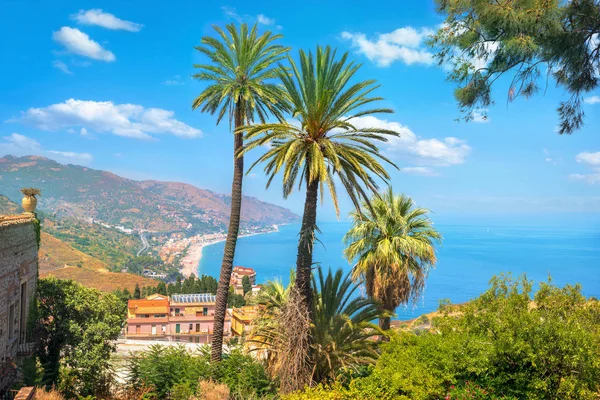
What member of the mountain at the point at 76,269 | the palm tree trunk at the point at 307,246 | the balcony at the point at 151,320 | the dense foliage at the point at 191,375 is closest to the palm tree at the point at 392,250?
the palm tree trunk at the point at 307,246

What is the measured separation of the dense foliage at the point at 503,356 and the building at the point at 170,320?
38.2 metres

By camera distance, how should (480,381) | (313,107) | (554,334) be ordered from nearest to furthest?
(554,334) → (480,381) → (313,107)

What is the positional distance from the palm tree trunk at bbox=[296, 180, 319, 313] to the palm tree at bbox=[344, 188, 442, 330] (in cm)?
263

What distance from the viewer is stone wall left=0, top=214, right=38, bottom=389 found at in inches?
379

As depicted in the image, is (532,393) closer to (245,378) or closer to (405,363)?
(405,363)

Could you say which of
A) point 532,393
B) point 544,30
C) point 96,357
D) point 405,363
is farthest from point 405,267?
point 96,357

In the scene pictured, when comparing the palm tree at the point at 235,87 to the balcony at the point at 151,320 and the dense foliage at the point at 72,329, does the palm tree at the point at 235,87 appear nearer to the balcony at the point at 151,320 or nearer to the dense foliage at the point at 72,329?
the dense foliage at the point at 72,329

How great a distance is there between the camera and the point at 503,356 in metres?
7.67

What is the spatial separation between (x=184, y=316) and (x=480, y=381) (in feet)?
137

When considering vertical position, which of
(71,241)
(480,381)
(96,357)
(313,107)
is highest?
(313,107)

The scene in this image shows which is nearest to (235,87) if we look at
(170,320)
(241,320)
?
(241,320)

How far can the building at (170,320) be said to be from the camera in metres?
44.2

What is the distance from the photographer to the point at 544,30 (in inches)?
288

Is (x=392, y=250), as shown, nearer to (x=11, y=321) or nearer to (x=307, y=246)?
(x=307, y=246)
